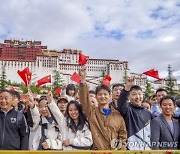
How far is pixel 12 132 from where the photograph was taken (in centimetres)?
317

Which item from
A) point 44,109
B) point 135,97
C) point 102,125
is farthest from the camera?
point 44,109

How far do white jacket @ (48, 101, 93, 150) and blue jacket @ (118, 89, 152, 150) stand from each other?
462 mm

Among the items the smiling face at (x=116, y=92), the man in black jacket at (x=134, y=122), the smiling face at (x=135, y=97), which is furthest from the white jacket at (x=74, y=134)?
the smiling face at (x=116, y=92)

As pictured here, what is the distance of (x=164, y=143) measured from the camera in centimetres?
309

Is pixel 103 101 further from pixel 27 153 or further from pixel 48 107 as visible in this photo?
pixel 27 153

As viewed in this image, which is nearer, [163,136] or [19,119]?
[163,136]

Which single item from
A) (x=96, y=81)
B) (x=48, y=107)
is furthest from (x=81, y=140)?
(x=96, y=81)

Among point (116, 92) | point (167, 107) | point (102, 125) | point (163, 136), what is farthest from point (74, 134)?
point (116, 92)

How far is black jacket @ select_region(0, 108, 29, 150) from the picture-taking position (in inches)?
122

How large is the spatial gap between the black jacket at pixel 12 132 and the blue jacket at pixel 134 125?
3.87ft

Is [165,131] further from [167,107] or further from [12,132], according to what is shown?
[12,132]

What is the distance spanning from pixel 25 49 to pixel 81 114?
6938 centimetres

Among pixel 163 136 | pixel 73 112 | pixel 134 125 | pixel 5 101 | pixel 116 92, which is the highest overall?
pixel 116 92

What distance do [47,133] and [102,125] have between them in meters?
0.74
